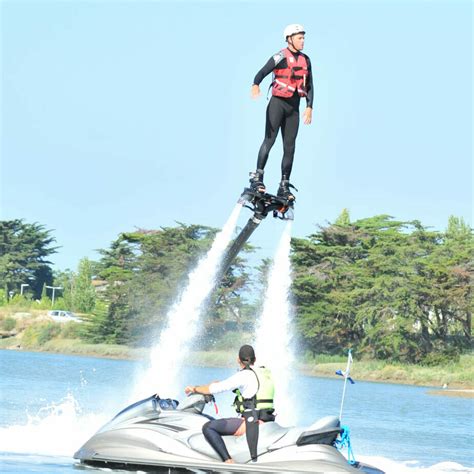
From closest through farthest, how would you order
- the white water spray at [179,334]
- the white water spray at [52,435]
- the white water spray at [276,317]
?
the white water spray at [179,334] → the white water spray at [276,317] → the white water spray at [52,435]

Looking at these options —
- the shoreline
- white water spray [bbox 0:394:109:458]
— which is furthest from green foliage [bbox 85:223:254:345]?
white water spray [bbox 0:394:109:458]

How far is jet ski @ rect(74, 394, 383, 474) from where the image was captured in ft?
38.4

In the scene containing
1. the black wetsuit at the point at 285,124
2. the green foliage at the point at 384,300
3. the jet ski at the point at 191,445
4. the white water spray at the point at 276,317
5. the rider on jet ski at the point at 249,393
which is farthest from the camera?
the green foliage at the point at 384,300

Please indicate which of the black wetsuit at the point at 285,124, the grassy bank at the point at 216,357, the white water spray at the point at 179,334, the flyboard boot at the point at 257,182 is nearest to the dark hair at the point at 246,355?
the flyboard boot at the point at 257,182

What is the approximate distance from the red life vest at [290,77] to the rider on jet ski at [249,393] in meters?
2.38

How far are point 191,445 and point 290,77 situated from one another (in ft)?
11.3

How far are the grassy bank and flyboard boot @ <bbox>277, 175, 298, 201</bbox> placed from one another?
23.7m

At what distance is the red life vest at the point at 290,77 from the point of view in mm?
12031

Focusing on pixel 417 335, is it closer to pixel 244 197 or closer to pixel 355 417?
pixel 355 417

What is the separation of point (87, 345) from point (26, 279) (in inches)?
528

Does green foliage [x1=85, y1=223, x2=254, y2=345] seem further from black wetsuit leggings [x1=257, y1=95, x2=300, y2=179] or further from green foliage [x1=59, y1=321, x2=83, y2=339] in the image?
black wetsuit leggings [x1=257, y1=95, x2=300, y2=179]

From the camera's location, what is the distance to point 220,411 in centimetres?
1928

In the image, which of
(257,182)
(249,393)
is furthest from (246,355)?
(257,182)

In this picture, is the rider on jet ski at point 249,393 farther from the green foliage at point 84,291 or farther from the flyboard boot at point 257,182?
the green foliage at point 84,291
